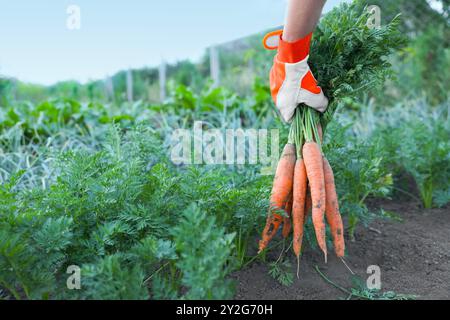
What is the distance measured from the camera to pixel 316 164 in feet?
6.01

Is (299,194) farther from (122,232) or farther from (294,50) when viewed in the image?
(122,232)

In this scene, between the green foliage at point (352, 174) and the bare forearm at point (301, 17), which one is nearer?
the bare forearm at point (301, 17)

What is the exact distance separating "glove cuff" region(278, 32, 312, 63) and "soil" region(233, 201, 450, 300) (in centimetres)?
91

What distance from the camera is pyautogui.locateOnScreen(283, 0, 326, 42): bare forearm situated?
162 centimetres

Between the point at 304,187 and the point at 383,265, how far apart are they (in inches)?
21.6

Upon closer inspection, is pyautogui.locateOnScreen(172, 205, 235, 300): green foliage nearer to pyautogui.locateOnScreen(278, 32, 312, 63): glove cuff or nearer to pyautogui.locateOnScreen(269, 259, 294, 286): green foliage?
pyautogui.locateOnScreen(269, 259, 294, 286): green foliage

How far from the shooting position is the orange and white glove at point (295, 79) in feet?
5.89

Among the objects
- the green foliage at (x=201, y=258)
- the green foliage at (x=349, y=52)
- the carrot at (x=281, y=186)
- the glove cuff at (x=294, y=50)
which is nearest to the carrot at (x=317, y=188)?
the carrot at (x=281, y=186)

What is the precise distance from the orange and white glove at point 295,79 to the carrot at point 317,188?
0.65 feet

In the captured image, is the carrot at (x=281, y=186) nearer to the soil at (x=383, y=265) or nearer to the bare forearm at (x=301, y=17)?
the soil at (x=383, y=265)

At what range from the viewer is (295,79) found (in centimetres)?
183

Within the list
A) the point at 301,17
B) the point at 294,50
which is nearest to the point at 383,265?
the point at 294,50
